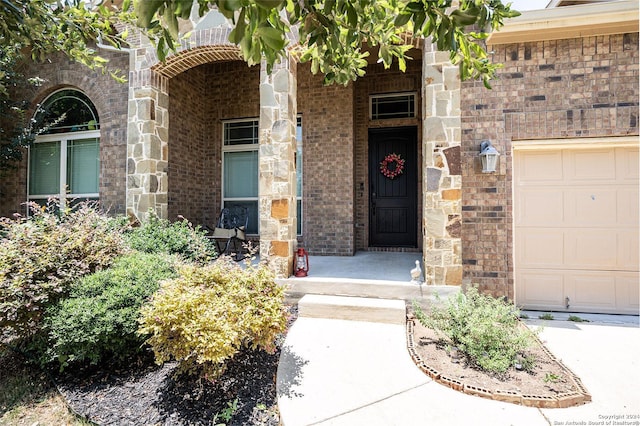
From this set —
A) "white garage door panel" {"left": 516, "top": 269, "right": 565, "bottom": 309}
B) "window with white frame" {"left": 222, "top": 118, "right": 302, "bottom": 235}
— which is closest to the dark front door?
"white garage door panel" {"left": 516, "top": 269, "right": 565, "bottom": 309}

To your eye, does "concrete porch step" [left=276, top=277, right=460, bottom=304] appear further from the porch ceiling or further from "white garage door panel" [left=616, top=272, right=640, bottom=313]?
the porch ceiling

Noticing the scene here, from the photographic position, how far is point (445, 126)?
3.60m

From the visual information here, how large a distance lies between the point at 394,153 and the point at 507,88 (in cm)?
237

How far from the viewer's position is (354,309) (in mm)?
3328

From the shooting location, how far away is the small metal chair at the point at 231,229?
550cm

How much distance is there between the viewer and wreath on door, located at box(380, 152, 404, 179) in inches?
239

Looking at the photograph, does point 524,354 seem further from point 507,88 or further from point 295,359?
point 507,88

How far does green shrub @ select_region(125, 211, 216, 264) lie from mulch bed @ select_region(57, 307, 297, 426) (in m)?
1.50

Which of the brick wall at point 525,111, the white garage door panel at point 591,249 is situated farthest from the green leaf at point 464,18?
the white garage door panel at point 591,249

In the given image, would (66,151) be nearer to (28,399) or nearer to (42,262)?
(42,262)

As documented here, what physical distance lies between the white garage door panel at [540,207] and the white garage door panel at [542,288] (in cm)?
63

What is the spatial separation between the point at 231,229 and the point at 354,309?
297cm

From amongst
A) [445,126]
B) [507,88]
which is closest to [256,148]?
Result: [445,126]

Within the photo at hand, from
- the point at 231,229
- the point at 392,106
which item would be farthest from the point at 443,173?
the point at 231,229
